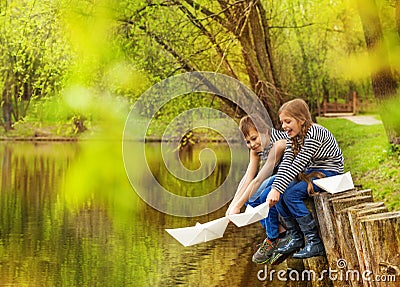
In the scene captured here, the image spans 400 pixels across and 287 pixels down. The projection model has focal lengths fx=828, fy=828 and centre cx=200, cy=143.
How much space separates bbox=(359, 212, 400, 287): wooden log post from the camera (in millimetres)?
5566

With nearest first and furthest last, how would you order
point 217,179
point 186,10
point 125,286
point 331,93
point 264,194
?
point 264,194 → point 125,286 → point 186,10 → point 217,179 → point 331,93

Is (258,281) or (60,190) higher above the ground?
(60,190)

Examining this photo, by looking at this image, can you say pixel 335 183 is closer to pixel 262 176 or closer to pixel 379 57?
pixel 262 176

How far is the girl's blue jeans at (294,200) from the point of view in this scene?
6.26m

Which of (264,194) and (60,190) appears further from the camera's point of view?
(60,190)

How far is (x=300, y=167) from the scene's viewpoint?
243 inches

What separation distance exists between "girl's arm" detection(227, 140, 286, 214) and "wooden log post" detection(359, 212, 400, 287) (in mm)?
986

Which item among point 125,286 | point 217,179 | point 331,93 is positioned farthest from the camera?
point 331,93

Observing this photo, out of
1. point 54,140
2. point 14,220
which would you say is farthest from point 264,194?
point 54,140

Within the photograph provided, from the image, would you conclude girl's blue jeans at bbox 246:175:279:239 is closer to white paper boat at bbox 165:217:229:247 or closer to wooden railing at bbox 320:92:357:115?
white paper boat at bbox 165:217:229:247

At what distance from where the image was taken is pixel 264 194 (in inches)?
251

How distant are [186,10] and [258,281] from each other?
6.99m

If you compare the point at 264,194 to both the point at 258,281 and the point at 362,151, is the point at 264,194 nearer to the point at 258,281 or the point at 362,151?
the point at 258,281

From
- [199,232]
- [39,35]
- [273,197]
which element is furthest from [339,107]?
[199,232]
